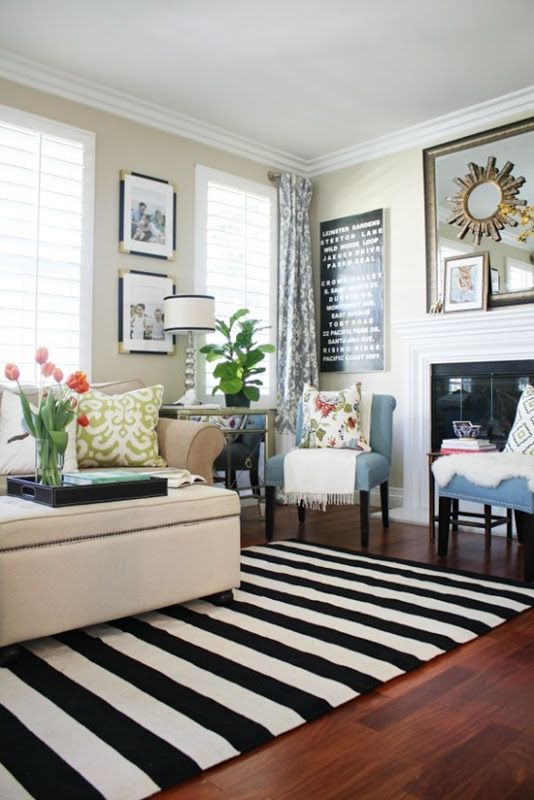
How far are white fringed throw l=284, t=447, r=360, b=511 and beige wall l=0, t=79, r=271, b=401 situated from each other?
1137 mm

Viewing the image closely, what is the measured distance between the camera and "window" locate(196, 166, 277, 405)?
4.70m

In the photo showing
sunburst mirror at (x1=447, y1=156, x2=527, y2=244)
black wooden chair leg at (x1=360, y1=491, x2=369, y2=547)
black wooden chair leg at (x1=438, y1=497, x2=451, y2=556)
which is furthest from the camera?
sunburst mirror at (x1=447, y1=156, x2=527, y2=244)

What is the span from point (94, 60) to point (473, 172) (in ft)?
7.96

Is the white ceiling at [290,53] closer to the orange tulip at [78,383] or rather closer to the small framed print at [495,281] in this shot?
the small framed print at [495,281]

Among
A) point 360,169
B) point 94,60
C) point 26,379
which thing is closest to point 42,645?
point 26,379

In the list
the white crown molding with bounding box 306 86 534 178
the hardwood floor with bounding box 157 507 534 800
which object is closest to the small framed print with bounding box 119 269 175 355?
the white crown molding with bounding box 306 86 534 178

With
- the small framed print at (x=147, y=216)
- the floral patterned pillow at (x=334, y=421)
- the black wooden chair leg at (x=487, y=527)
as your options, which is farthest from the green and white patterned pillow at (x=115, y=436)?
the black wooden chair leg at (x=487, y=527)

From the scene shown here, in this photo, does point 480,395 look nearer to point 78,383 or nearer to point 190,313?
point 190,313

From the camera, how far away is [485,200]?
14.2 ft

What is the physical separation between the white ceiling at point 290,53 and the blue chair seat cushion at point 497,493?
2.28 meters

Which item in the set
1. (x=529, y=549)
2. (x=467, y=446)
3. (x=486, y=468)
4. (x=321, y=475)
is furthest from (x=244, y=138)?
(x=529, y=549)

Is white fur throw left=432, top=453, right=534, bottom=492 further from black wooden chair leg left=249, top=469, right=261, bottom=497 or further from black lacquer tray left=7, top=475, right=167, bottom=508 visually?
black lacquer tray left=7, top=475, right=167, bottom=508

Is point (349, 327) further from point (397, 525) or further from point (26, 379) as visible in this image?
point (26, 379)

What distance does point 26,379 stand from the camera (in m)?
3.77
